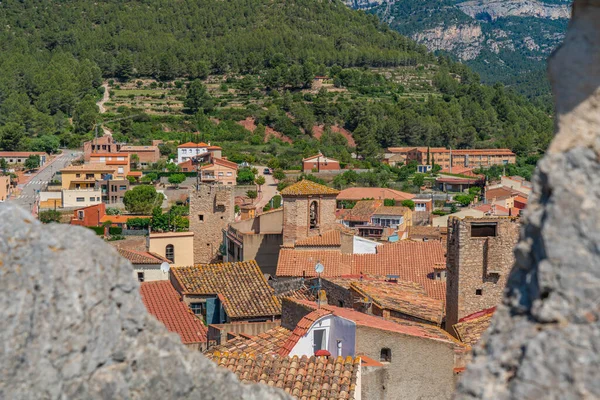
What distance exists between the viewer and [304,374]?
7.20 meters

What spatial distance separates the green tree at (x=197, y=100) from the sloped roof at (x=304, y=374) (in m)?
87.0

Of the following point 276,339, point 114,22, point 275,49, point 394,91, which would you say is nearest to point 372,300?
point 276,339

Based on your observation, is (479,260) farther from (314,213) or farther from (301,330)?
(314,213)

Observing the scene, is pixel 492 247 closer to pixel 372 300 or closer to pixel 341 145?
pixel 372 300

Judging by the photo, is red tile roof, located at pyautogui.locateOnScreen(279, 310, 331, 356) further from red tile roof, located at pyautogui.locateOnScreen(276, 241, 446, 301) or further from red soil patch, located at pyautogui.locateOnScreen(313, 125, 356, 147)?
red soil patch, located at pyautogui.locateOnScreen(313, 125, 356, 147)

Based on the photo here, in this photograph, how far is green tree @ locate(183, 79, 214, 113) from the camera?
9550 centimetres

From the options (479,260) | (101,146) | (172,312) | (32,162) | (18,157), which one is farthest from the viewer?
(101,146)

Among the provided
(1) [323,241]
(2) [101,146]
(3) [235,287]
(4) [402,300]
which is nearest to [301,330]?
(4) [402,300]

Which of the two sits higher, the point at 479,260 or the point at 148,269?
the point at 479,260

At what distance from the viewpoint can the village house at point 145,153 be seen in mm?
72206

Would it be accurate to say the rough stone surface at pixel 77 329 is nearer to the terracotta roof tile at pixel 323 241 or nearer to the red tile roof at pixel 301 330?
the red tile roof at pixel 301 330

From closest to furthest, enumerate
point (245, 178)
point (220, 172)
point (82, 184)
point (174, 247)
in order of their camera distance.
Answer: point (174, 247) → point (82, 184) → point (220, 172) → point (245, 178)

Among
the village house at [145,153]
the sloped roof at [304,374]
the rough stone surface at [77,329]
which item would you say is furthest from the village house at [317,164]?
the rough stone surface at [77,329]

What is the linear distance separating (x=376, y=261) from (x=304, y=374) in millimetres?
14662
